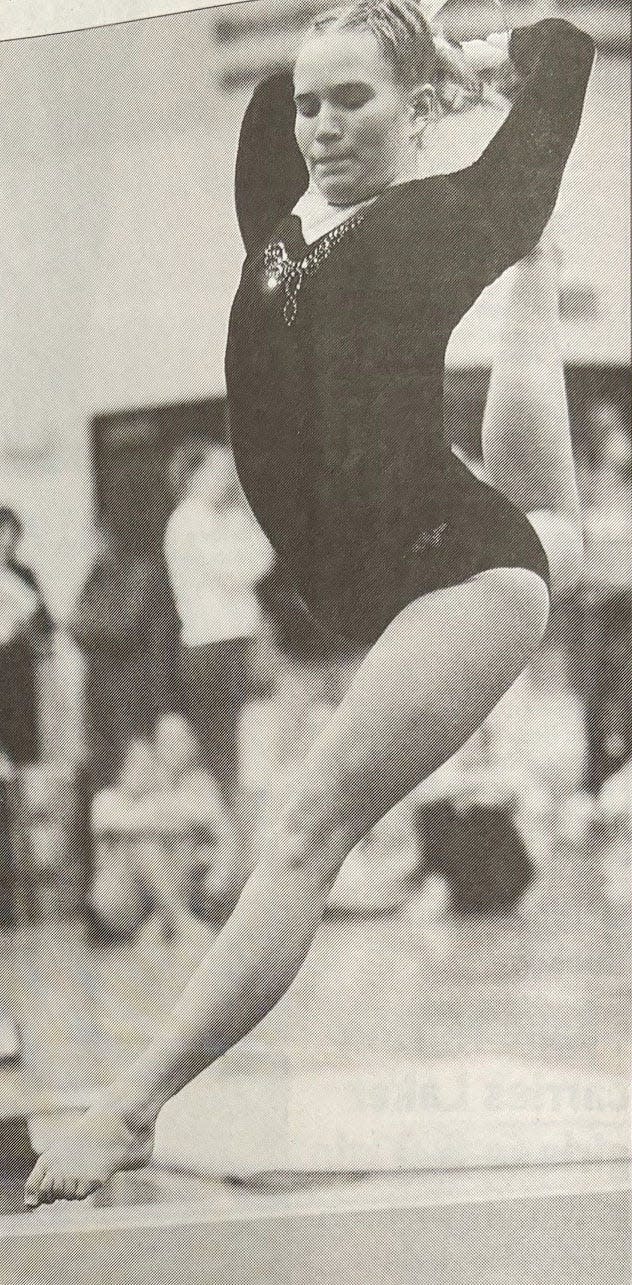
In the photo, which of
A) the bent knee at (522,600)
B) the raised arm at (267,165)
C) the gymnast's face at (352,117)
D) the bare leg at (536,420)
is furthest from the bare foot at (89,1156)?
the gymnast's face at (352,117)

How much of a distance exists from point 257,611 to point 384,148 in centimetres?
80

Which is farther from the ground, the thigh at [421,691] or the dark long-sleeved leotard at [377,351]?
the dark long-sleeved leotard at [377,351]

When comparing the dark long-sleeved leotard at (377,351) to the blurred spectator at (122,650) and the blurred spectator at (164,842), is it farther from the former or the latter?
the blurred spectator at (164,842)

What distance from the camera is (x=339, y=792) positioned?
6.75 feet

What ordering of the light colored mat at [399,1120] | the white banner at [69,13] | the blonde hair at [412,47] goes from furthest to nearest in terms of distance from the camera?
1. the white banner at [69,13]
2. the blonde hair at [412,47]
3. the light colored mat at [399,1120]

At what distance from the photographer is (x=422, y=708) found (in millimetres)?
2037

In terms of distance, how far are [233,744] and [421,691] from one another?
326 mm

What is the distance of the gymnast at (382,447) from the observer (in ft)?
6.69

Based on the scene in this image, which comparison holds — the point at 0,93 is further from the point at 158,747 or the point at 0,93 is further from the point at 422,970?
the point at 422,970

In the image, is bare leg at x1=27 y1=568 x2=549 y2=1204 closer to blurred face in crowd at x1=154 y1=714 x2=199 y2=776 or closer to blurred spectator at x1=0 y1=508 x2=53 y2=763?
blurred face in crowd at x1=154 y1=714 x2=199 y2=776

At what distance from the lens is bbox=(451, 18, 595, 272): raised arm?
2.03 m

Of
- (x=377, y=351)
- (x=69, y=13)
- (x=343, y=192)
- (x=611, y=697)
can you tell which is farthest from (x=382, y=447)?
(x=69, y=13)

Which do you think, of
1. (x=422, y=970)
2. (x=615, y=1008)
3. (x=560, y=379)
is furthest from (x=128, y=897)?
(x=560, y=379)

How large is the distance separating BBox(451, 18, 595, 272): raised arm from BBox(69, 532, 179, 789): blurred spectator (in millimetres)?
786
